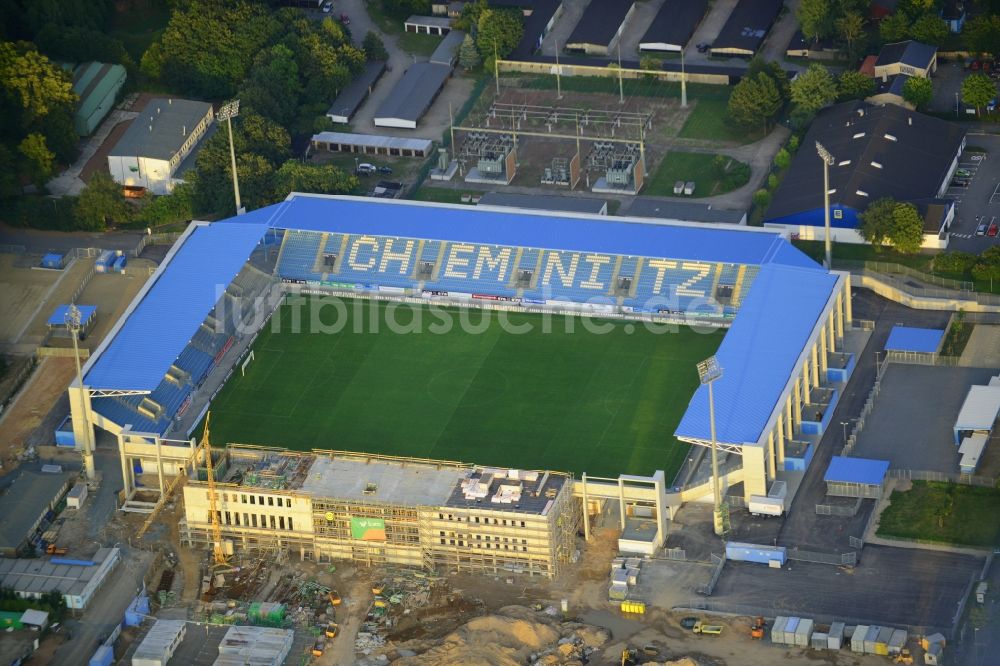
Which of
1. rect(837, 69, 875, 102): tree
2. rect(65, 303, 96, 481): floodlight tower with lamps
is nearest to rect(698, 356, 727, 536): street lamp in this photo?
rect(65, 303, 96, 481): floodlight tower with lamps

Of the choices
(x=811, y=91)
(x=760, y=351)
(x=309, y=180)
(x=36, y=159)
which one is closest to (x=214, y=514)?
(x=760, y=351)

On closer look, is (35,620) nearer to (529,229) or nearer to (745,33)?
(529,229)

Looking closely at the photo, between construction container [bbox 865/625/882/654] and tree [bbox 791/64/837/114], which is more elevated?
tree [bbox 791/64/837/114]

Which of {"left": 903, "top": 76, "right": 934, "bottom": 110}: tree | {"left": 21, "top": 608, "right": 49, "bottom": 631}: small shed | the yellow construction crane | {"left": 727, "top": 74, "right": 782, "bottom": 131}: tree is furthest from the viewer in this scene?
{"left": 903, "top": 76, "right": 934, "bottom": 110}: tree

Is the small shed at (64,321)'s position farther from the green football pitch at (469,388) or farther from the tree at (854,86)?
the tree at (854,86)

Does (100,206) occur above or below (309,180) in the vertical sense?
below

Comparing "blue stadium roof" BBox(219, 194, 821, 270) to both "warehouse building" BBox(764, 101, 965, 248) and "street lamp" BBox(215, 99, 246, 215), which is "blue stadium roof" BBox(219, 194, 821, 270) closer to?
"street lamp" BBox(215, 99, 246, 215)

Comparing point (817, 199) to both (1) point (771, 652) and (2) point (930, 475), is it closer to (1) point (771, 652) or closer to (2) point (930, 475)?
(2) point (930, 475)
